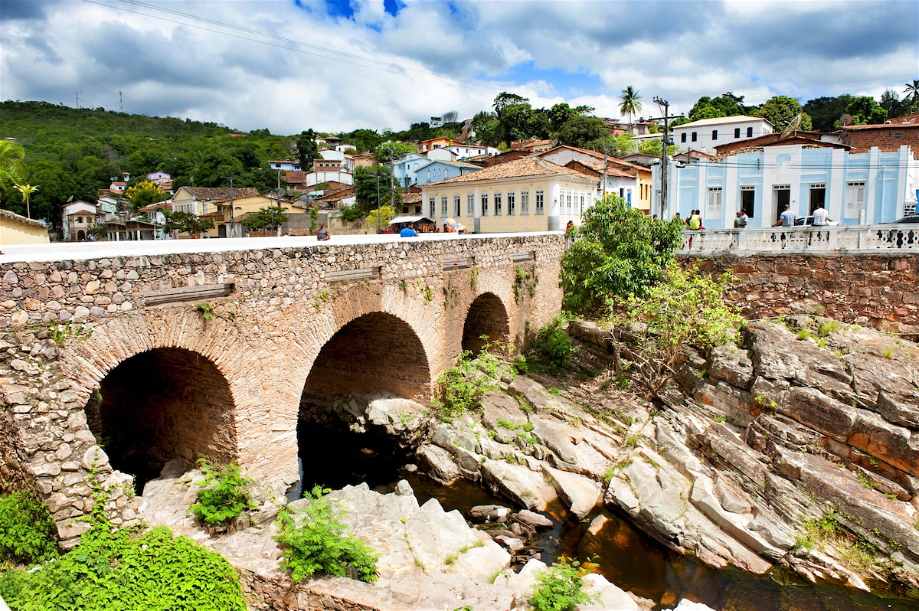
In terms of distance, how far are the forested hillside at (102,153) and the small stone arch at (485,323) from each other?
47.4 m

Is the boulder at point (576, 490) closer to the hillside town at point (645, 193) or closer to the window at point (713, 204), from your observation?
the hillside town at point (645, 193)

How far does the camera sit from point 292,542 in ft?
28.5

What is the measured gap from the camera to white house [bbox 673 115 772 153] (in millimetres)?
54500

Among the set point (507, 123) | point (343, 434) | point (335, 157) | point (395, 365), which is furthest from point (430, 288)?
point (335, 157)

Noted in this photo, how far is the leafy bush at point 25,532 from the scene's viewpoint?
8016 millimetres

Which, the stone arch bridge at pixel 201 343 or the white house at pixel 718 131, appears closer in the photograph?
the stone arch bridge at pixel 201 343

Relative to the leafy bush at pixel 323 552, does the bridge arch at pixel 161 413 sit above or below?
above

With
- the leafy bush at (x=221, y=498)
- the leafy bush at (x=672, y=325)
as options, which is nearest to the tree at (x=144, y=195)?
the leafy bush at (x=672, y=325)

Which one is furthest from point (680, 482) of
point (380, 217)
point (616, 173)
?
point (380, 217)

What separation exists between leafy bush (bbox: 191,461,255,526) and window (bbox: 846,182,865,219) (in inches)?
961

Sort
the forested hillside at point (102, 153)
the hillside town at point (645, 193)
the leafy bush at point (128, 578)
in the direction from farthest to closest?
the forested hillside at point (102, 153)
the hillside town at point (645, 193)
the leafy bush at point (128, 578)

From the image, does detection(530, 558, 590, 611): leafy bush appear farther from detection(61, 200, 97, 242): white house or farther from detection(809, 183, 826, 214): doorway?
detection(61, 200, 97, 242): white house

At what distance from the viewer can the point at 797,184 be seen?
25234 mm

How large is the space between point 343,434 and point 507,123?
56.9 meters
